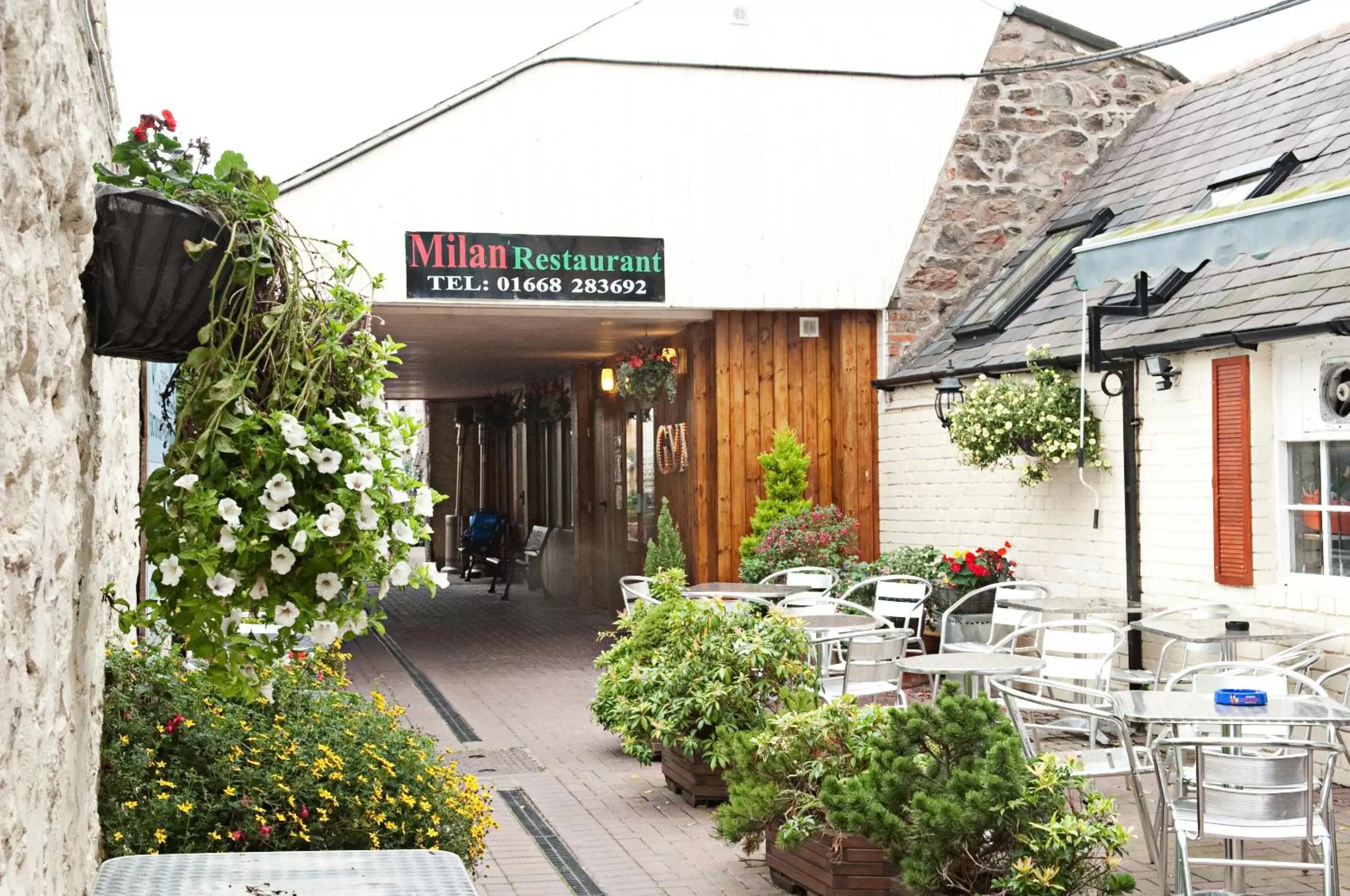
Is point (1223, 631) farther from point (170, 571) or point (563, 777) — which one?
point (170, 571)

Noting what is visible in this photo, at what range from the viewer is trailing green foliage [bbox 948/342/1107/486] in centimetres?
910

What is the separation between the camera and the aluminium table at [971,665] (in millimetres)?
6398

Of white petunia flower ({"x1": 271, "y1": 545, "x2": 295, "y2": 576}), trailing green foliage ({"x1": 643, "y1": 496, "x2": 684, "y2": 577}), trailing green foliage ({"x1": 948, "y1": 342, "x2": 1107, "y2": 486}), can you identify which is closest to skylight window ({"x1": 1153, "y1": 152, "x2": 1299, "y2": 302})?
trailing green foliage ({"x1": 948, "y1": 342, "x2": 1107, "y2": 486})

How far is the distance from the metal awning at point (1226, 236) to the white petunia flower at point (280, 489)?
5.00m

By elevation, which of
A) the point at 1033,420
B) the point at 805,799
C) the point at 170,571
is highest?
the point at 1033,420

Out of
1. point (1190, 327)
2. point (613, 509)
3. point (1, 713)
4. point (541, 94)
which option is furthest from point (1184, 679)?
point (613, 509)

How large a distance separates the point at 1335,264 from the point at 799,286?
4991mm

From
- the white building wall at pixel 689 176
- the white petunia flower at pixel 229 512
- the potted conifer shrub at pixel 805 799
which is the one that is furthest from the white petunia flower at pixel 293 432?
the white building wall at pixel 689 176

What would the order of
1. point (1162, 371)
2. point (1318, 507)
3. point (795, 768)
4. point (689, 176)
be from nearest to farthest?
point (795, 768)
point (1318, 507)
point (1162, 371)
point (689, 176)

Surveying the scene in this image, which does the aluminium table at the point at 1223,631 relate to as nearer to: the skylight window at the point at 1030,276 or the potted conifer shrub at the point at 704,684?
the potted conifer shrub at the point at 704,684

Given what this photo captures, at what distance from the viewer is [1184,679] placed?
6.73 metres

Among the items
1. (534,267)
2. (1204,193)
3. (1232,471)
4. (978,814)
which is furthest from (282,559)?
(534,267)

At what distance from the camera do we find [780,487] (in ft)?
38.7

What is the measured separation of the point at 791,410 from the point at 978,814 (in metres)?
8.06
